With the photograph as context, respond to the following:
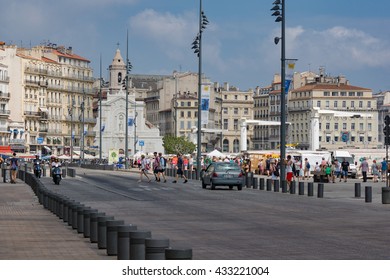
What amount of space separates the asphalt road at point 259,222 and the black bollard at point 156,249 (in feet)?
12.8

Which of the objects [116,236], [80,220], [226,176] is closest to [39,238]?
[80,220]

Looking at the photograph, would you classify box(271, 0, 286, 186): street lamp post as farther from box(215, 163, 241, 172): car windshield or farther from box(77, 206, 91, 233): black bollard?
box(77, 206, 91, 233): black bollard

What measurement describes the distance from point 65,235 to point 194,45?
2027 inches

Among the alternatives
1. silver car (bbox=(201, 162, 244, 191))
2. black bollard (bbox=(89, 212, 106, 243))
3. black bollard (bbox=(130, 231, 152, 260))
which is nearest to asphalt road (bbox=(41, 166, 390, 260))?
black bollard (bbox=(89, 212, 106, 243))

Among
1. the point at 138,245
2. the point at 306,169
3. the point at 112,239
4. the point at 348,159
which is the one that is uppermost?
the point at 348,159

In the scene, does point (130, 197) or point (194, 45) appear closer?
point (130, 197)

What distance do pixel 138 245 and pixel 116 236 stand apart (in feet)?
12.1

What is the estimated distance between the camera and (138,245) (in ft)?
54.0

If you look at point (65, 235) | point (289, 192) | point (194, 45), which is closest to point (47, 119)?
point (194, 45)

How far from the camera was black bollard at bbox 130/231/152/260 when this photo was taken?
642 inches

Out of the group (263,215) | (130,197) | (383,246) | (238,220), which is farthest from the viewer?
(130,197)

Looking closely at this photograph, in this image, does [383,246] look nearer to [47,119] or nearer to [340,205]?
[340,205]

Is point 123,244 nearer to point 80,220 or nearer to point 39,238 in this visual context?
point 39,238

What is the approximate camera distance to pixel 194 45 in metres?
75.9
